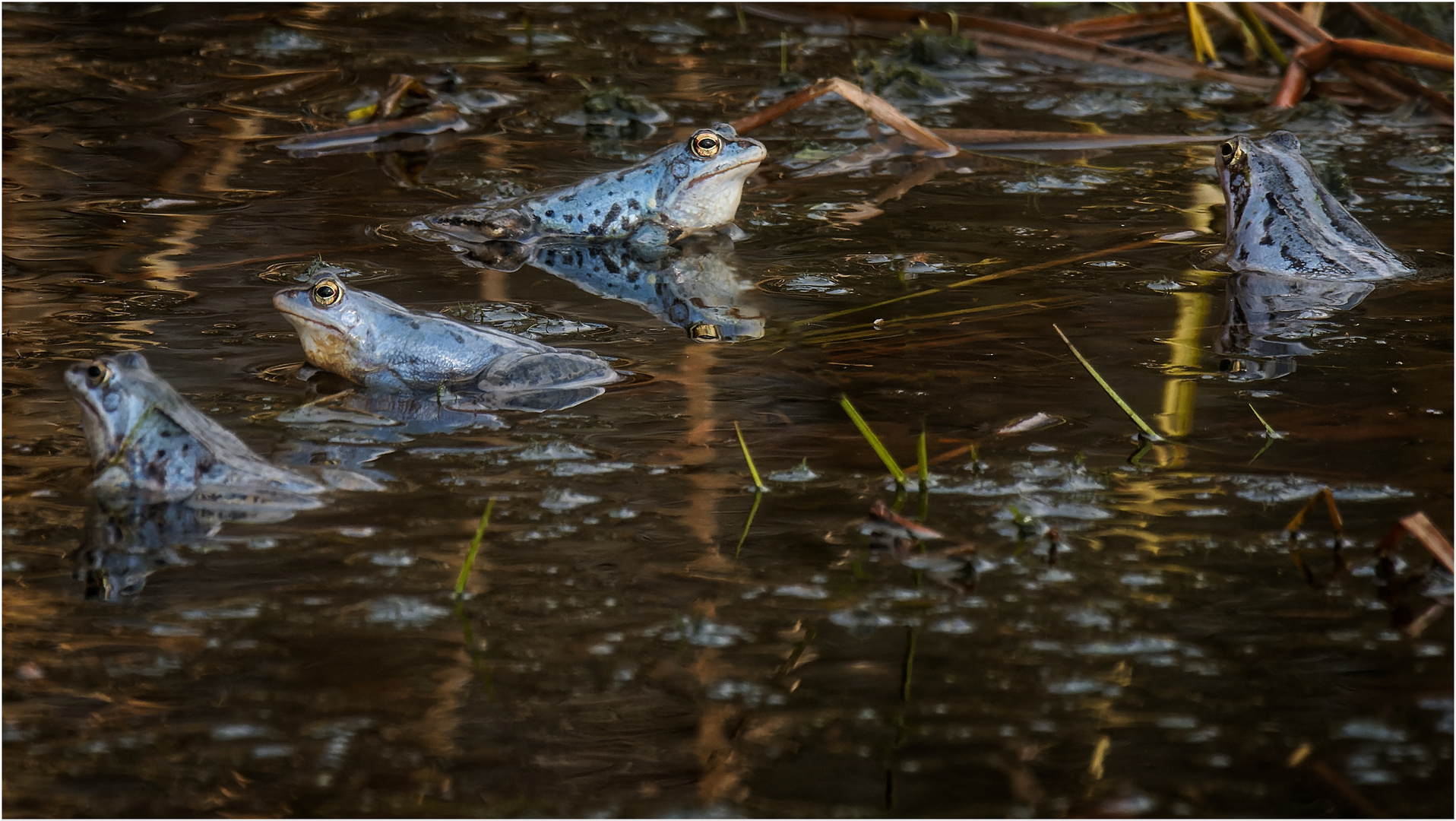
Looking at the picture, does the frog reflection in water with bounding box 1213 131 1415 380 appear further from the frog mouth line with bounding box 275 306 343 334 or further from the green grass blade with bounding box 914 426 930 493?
the frog mouth line with bounding box 275 306 343 334

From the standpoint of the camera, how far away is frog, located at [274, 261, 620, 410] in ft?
14.7

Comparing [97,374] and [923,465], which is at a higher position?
[97,374]

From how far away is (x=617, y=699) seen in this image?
2.82m

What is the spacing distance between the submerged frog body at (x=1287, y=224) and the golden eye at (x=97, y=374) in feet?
14.8

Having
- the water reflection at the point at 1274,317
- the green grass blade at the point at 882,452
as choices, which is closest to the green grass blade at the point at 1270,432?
the water reflection at the point at 1274,317

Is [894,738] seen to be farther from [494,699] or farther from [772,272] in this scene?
[772,272]

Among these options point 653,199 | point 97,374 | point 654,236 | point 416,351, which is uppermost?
point 97,374

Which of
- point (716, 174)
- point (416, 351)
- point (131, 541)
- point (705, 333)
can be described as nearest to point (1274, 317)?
point (705, 333)

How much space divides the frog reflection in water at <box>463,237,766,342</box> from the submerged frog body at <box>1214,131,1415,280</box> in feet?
7.25

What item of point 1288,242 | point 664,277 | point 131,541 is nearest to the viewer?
point 131,541

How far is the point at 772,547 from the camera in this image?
11.1 ft

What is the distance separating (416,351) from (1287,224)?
149 inches

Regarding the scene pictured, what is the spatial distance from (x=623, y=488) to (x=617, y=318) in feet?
5.58

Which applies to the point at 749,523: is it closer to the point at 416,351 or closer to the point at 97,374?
the point at 416,351
